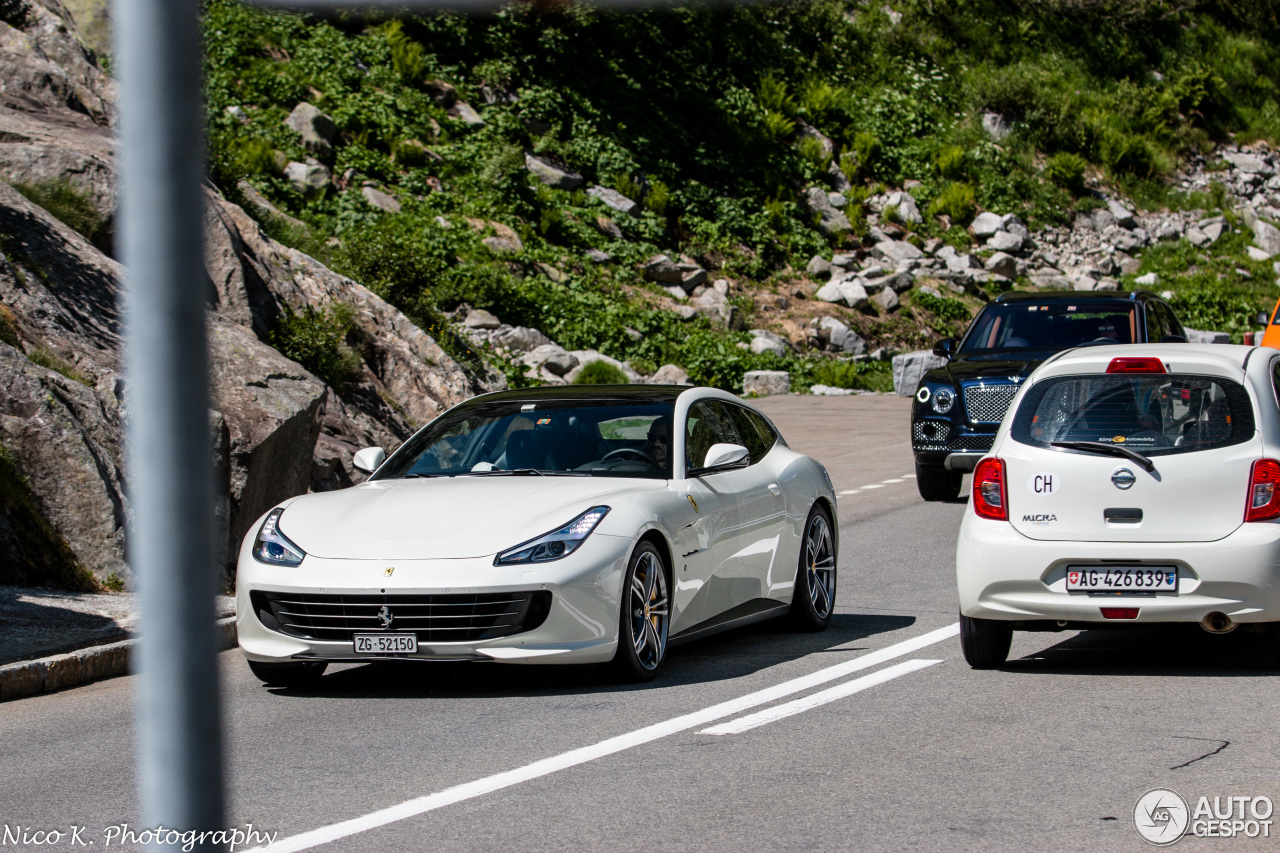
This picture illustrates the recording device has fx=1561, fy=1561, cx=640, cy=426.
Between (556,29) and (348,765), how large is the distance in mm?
36609

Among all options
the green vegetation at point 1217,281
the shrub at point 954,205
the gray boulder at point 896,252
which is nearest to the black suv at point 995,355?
the gray boulder at point 896,252

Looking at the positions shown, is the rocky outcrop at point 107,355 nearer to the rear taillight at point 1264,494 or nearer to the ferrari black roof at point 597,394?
the ferrari black roof at point 597,394

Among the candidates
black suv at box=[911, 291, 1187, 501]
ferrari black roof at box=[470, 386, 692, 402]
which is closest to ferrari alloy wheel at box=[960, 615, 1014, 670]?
ferrari black roof at box=[470, 386, 692, 402]

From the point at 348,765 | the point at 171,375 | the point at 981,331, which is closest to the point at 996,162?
the point at 981,331

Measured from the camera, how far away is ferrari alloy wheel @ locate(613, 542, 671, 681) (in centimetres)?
737

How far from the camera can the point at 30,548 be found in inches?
389

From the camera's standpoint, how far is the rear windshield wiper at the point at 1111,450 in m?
7.48

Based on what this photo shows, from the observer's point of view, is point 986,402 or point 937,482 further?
point 937,482

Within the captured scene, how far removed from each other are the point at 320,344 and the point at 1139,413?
10.3 meters

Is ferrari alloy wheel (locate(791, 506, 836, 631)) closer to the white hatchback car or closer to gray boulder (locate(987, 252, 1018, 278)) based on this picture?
the white hatchback car

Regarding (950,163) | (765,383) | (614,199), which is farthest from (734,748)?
(950,163)

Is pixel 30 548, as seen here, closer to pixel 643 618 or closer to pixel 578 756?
pixel 643 618

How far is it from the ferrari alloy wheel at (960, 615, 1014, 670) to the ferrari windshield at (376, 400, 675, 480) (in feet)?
5.67

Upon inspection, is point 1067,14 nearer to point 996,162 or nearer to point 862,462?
point 996,162
